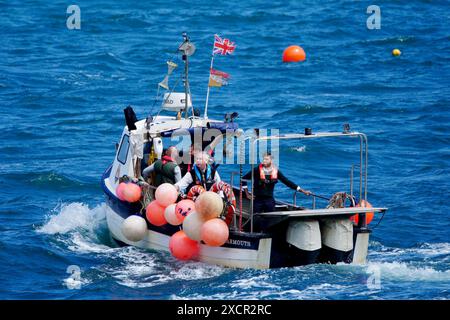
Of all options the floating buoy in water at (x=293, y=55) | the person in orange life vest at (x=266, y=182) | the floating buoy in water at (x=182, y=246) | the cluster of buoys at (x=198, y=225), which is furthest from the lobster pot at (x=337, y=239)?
the floating buoy in water at (x=293, y=55)

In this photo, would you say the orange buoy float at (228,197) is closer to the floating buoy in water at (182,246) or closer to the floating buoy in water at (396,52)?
the floating buoy in water at (182,246)

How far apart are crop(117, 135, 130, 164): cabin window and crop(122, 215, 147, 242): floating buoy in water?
205 centimetres

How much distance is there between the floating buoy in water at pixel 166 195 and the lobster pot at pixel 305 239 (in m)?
2.37

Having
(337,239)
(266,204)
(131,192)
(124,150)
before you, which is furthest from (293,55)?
(337,239)

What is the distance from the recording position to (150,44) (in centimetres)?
4631

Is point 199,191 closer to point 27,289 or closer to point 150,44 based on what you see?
point 27,289

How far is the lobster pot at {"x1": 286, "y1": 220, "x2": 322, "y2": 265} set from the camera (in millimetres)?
18219

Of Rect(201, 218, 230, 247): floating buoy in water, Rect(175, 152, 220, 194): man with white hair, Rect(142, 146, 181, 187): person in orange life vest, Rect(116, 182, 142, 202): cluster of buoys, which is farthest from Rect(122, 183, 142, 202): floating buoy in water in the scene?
Rect(201, 218, 230, 247): floating buoy in water

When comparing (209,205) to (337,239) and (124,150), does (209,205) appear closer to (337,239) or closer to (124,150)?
(337,239)

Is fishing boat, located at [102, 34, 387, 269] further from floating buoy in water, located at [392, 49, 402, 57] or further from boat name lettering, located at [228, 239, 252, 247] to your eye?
floating buoy in water, located at [392, 49, 402, 57]

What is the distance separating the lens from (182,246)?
61.6ft
